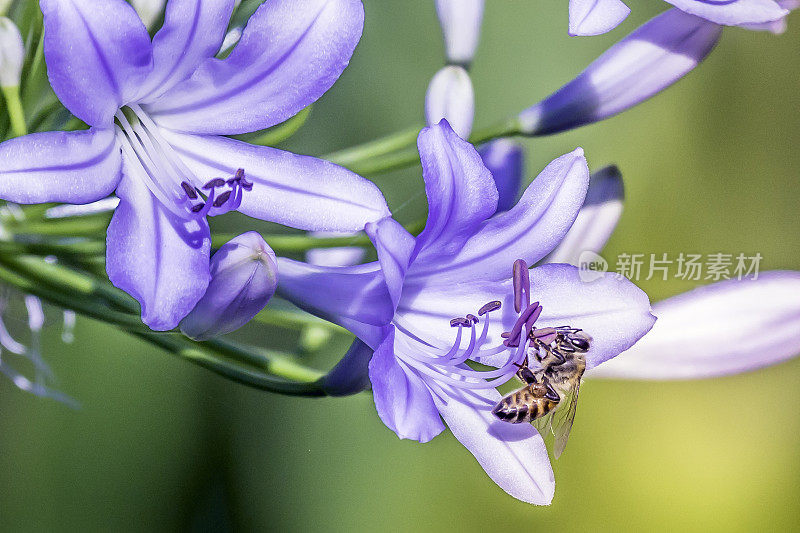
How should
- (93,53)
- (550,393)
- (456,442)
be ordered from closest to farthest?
(93,53) < (550,393) < (456,442)

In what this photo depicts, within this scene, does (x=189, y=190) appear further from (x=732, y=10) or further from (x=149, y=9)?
Answer: (x=732, y=10)

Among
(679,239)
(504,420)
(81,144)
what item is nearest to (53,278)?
(81,144)

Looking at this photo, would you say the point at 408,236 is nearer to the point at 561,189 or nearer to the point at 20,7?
the point at 561,189

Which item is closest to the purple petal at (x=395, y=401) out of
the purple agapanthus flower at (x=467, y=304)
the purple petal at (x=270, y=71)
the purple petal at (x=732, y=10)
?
the purple agapanthus flower at (x=467, y=304)

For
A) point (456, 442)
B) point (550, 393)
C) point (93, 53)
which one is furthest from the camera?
point (456, 442)

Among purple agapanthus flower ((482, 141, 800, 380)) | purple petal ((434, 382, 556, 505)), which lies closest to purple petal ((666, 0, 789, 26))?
purple agapanthus flower ((482, 141, 800, 380))

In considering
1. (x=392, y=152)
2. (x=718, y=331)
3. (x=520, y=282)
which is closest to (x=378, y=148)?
(x=392, y=152)

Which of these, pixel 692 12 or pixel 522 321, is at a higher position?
pixel 692 12
